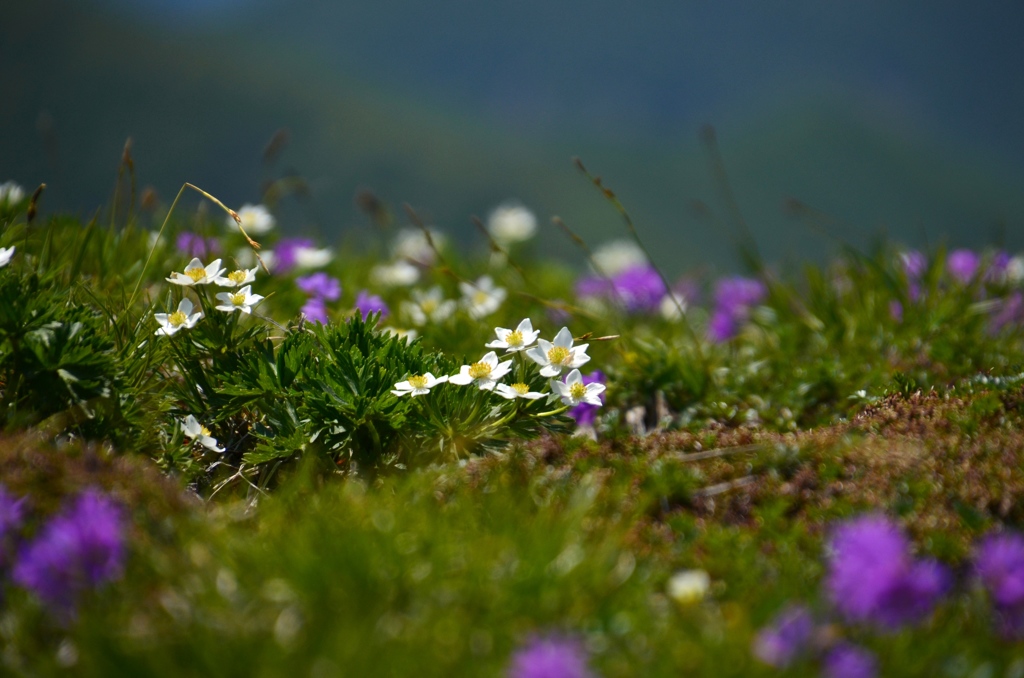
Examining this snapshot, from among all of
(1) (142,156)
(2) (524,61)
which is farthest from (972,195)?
(1) (142,156)

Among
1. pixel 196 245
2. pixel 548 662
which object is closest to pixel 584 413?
pixel 548 662

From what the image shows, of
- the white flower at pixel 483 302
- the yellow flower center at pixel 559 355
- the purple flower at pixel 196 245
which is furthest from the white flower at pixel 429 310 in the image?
the yellow flower center at pixel 559 355

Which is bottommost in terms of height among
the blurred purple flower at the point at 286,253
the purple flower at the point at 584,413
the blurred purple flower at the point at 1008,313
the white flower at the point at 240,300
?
the blurred purple flower at the point at 286,253

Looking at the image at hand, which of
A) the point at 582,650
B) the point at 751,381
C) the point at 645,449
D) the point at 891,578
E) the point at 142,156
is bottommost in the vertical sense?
the point at 142,156

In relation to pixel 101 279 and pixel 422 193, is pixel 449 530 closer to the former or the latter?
pixel 101 279

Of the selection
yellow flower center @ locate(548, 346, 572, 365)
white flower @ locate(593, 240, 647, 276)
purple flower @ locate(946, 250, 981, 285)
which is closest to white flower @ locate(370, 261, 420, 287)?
yellow flower center @ locate(548, 346, 572, 365)

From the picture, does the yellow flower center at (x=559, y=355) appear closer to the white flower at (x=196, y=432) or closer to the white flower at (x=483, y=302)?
the white flower at (x=196, y=432)
